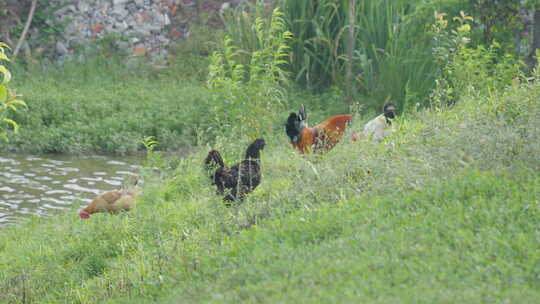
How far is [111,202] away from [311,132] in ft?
7.48

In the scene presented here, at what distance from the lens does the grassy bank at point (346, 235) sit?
3699mm

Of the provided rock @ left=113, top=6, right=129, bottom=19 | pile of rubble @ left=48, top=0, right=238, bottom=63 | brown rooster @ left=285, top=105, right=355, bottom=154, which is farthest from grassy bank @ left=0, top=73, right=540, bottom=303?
rock @ left=113, top=6, right=129, bottom=19

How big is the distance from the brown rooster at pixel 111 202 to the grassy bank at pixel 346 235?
0.38ft

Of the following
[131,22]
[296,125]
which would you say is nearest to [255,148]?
[296,125]

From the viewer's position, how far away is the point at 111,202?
6.71m

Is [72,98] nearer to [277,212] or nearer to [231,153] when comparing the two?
[231,153]

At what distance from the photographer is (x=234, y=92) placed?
26.1 ft

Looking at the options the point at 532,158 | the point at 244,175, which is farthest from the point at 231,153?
the point at 532,158

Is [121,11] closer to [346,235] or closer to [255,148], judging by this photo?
[255,148]

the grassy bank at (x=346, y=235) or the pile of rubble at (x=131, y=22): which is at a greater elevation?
the pile of rubble at (x=131, y=22)

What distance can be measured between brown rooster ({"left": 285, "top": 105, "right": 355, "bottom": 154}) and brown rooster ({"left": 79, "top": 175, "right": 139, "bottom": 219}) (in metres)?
1.79

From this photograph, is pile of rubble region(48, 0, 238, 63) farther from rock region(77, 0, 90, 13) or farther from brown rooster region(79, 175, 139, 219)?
brown rooster region(79, 175, 139, 219)

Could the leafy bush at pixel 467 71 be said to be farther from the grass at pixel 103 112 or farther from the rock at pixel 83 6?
the rock at pixel 83 6

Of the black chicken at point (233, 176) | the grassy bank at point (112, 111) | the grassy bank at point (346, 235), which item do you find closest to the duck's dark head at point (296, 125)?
the grassy bank at point (346, 235)
